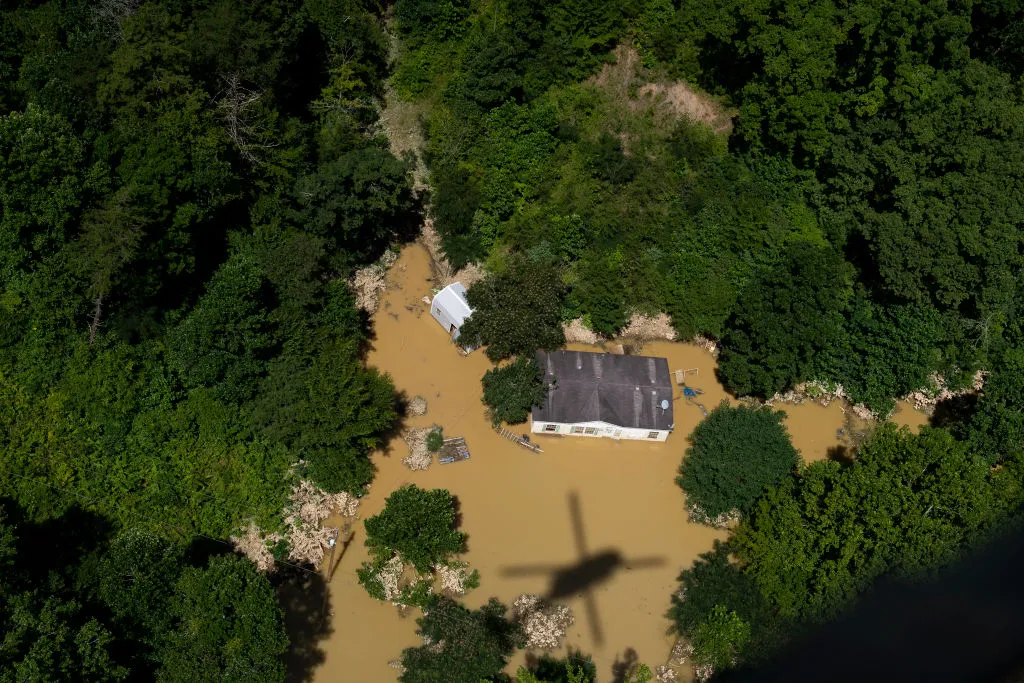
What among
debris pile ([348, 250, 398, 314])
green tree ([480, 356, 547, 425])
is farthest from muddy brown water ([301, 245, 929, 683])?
green tree ([480, 356, 547, 425])

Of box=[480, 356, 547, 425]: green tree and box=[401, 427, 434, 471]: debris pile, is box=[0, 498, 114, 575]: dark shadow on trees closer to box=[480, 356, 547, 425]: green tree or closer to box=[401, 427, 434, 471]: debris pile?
box=[401, 427, 434, 471]: debris pile

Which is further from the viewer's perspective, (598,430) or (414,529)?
(598,430)

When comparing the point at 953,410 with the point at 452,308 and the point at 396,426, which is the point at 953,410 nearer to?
the point at 452,308

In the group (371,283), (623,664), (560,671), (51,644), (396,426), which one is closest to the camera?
(51,644)

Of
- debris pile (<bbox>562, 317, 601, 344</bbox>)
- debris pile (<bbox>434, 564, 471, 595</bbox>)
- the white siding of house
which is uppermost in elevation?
debris pile (<bbox>562, 317, 601, 344</bbox>)

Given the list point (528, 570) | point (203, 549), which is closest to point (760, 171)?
point (528, 570)

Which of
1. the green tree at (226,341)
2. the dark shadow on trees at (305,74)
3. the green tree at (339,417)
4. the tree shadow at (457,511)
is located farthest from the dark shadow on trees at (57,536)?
the dark shadow on trees at (305,74)

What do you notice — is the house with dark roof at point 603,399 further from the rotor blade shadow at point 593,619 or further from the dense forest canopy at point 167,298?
the dense forest canopy at point 167,298
